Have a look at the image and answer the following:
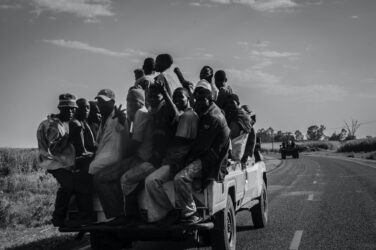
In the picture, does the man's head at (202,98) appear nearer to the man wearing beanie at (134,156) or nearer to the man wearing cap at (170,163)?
the man wearing cap at (170,163)

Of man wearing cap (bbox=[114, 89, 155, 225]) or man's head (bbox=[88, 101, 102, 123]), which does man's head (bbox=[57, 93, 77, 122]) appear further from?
man wearing cap (bbox=[114, 89, 155, 225])

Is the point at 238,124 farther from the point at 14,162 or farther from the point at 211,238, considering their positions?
the point at 14,162

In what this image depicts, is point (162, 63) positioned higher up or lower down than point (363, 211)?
higher up

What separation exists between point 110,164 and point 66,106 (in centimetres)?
114

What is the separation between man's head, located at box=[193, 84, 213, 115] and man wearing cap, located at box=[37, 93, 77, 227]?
1.63 metres

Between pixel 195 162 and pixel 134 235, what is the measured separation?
3.55ft

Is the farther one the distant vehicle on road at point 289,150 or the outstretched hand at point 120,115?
the distant vehicle on road at point 289,150

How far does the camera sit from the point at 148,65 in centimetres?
798

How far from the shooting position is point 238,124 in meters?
7.82

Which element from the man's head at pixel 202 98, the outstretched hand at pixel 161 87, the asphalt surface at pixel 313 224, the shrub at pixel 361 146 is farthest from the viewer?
the shrub at pixel 361 146

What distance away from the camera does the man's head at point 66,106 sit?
255 inches

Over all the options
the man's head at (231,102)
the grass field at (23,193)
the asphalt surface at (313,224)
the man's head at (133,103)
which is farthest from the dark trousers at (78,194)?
the grass field at (23,193)

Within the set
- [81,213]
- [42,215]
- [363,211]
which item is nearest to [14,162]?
[42,215]

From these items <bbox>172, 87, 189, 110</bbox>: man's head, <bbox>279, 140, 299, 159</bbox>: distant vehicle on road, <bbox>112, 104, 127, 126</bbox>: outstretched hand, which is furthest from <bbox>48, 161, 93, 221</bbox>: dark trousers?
<bbox>279, 140, 299, 159</bbox>: distant vehicle on road
